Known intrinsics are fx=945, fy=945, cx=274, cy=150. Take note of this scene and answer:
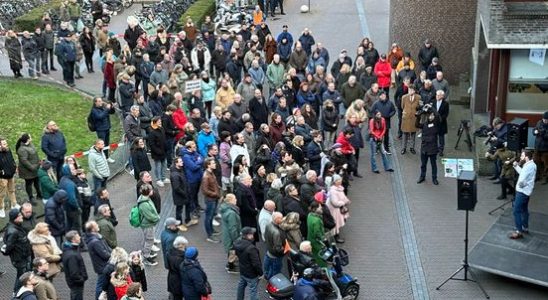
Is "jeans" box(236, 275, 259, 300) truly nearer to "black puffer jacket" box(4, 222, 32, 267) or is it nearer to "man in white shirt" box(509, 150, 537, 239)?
"black puffer jacket" box(4, 222, 32, 267)

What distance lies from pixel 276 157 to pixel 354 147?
250 cm

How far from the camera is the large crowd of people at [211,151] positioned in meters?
15.0

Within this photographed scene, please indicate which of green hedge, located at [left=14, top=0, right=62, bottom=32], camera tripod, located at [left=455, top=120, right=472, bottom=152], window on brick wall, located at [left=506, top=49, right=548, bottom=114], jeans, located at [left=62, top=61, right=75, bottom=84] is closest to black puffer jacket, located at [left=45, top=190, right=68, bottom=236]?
camera tripod, located at [left=455, top=120, right=472, bottom=152]

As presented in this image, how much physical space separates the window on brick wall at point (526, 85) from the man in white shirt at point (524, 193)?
4.17 m

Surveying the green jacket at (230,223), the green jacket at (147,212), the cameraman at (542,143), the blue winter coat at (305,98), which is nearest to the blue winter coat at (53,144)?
the green jacket at (147,212)

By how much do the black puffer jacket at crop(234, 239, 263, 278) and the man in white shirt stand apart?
5109 millimetres

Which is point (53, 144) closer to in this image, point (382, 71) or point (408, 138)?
point (408, 138)

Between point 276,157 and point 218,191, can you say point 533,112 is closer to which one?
point 276,157

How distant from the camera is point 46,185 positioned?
696 inches

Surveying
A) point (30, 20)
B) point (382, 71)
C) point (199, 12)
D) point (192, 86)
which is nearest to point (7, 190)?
point (192, 86)

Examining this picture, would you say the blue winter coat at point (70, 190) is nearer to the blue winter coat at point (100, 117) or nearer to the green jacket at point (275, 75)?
the blue winter coat at point (100, 117)

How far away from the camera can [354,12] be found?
Result: 3759cm

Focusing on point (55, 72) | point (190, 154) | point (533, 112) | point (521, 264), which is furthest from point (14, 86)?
point (521, 264)

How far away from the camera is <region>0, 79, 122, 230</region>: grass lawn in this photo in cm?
2398
